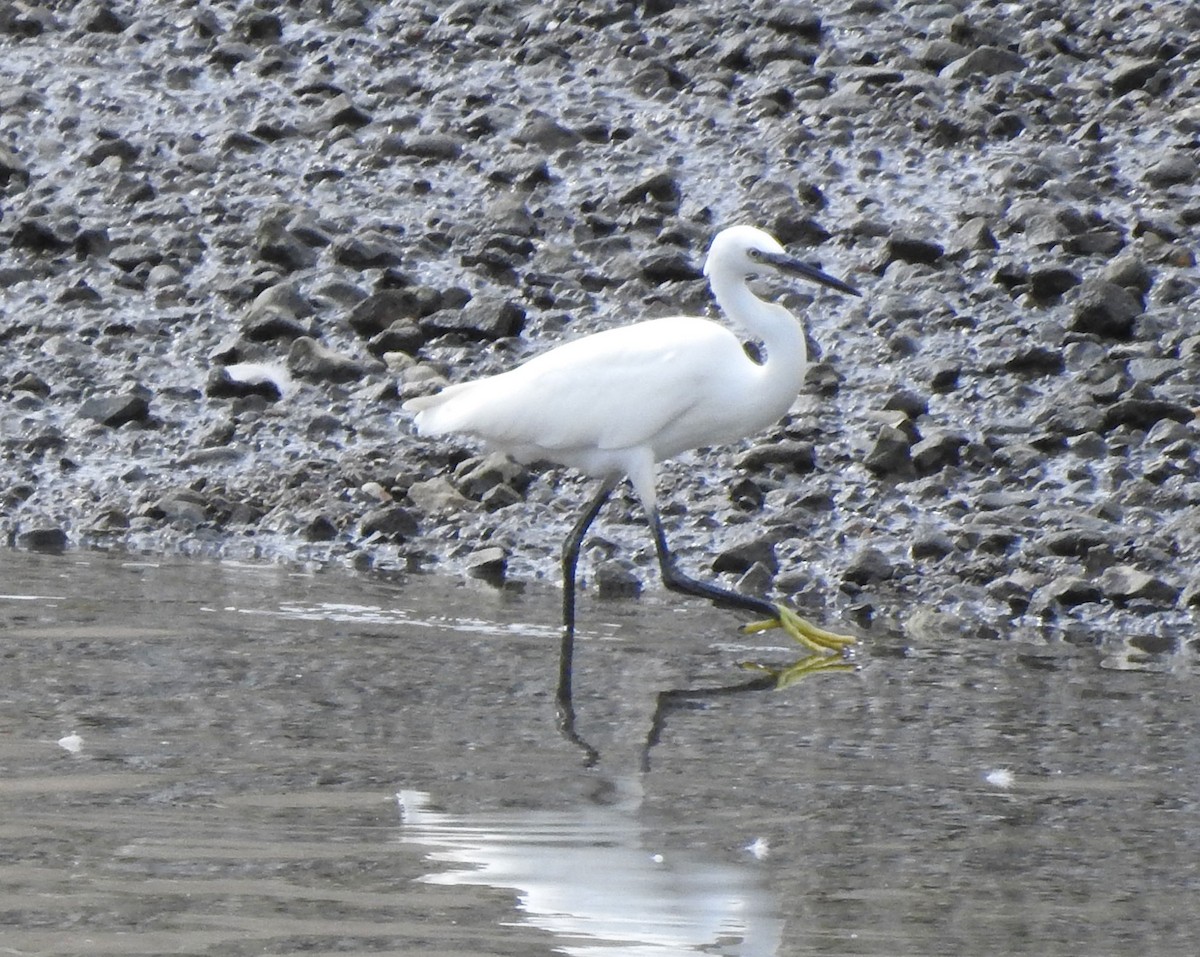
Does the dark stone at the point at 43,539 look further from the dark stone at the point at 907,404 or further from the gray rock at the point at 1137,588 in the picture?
the gray rock at the point at 1137,588

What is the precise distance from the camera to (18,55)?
1345cm

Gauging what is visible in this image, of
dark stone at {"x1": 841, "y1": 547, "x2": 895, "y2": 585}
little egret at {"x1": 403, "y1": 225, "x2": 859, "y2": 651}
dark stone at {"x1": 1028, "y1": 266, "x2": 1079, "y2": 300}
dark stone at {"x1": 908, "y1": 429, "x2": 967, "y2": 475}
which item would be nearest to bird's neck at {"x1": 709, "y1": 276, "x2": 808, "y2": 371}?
little egret at {"x1": 403, "y1": 225, "x2": 859, "y2": 651}

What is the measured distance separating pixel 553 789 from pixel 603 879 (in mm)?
754

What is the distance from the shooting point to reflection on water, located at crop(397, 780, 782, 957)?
4.01m

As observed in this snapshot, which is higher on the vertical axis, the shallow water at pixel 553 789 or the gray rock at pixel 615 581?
the gray rock at pixel 615 581

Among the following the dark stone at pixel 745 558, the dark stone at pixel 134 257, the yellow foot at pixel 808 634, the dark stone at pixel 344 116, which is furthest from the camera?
the dark stone at pixel 344 116

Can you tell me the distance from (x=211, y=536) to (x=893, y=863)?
15.1ft

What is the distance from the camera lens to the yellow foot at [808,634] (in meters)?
6.98

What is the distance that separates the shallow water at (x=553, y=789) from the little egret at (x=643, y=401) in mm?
549

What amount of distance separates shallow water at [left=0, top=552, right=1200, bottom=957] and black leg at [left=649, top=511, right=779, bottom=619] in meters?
0.10

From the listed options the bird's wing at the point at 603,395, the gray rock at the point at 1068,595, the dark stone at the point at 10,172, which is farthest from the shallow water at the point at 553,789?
the dark stone at the point at 10,172

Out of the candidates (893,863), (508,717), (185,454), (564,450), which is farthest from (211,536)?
(893,863)

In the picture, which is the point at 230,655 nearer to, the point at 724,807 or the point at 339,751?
the point at 339,751

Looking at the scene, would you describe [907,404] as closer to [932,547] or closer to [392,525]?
[932,547]
